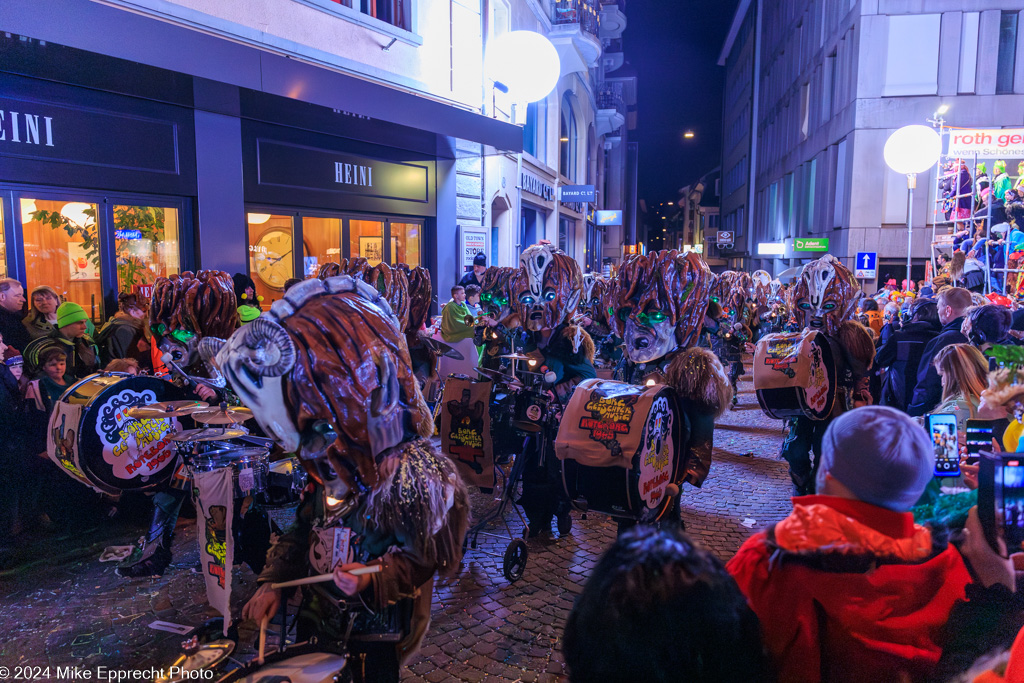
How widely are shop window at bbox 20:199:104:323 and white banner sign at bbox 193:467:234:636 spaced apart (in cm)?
551

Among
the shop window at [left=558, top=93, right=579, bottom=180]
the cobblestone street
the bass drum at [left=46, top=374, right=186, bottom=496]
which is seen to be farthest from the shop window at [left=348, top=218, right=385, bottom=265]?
the shop window at [left=558, top=93, right=579, bottom=180]

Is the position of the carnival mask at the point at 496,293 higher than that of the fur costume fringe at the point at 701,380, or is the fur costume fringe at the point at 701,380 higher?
the carnival mask at the point at 496,293

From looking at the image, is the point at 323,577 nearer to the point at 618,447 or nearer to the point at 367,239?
the point at 618,447

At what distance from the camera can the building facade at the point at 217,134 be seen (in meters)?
6.85

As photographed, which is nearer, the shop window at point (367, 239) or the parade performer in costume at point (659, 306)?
the parade performer in costume at point (659, 306)

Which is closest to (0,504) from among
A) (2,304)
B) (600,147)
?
(2,304)

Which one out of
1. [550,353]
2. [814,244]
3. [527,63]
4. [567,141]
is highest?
[567,141]

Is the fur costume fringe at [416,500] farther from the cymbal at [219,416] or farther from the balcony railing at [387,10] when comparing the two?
the balcony railing at [387,10]

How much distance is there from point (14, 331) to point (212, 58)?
150 inches

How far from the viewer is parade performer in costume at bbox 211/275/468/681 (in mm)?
1991

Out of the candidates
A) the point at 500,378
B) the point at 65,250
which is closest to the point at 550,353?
the point at 500,378

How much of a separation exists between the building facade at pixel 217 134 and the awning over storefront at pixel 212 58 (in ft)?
0.06

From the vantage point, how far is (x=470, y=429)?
4.94 metres

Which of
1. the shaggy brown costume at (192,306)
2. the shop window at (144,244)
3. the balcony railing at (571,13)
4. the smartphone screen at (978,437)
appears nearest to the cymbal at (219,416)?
the shaggy brown costume at (192,306)
